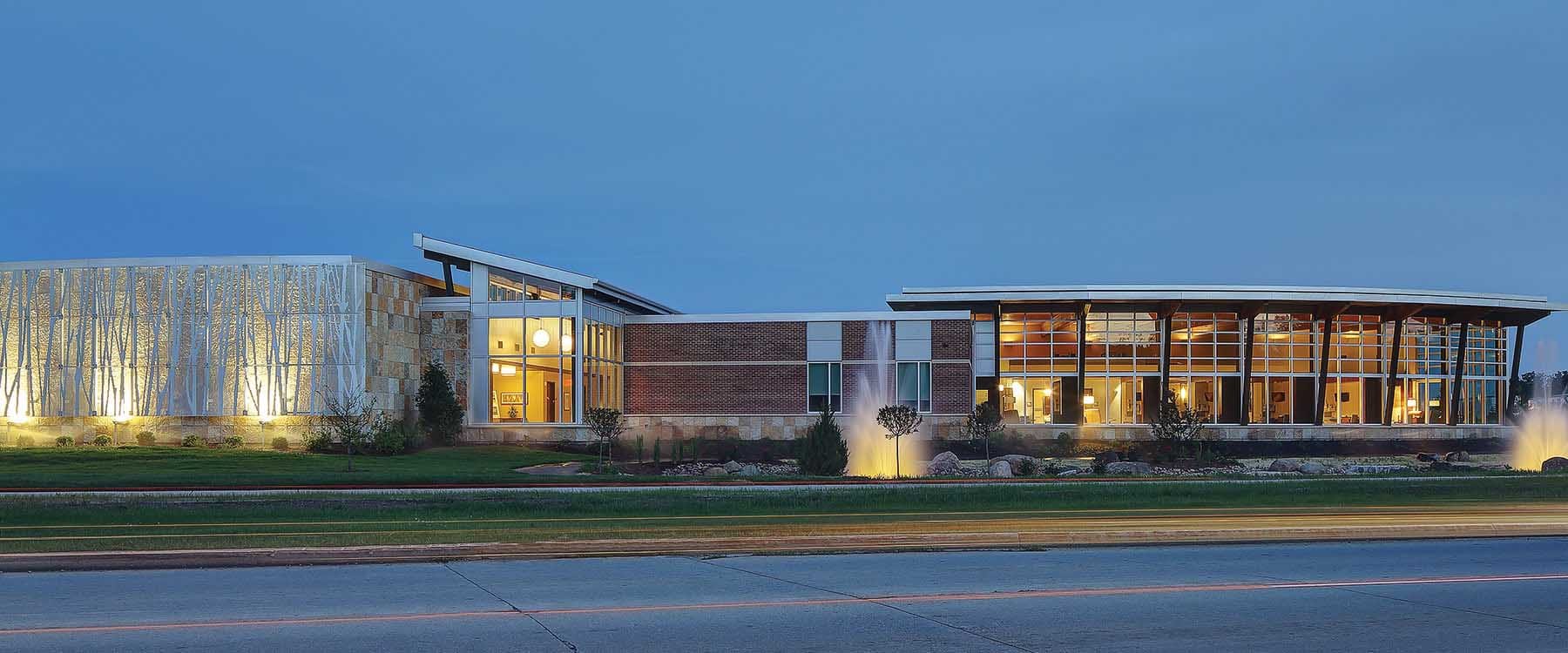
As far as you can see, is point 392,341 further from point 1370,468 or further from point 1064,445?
point 1370,468

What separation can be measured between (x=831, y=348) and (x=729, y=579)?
1486 inches

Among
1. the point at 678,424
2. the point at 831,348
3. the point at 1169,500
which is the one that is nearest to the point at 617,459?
the point at 678,424

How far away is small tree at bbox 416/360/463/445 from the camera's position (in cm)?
4462

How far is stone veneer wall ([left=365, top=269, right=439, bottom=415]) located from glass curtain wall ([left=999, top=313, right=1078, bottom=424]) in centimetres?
2466

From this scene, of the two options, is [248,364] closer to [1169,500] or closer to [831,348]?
[831,348]

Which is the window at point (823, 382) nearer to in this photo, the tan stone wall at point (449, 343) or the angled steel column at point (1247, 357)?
the tan stone wall at point (449, 343)

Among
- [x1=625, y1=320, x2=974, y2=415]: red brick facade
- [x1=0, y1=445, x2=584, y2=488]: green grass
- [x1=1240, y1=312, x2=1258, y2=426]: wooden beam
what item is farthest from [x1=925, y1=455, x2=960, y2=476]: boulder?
[x1=1240, y1=312, x2=1258, y2=426]: wooden beam

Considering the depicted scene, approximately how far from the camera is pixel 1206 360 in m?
54.7

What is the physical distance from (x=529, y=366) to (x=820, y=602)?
3740 centimetres

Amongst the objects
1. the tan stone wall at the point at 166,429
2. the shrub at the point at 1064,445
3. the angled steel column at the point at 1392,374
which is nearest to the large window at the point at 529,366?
the tan stone wall at the point at 166,429

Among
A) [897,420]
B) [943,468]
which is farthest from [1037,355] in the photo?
[897,420]

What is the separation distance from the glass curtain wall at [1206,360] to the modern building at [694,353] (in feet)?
0.32

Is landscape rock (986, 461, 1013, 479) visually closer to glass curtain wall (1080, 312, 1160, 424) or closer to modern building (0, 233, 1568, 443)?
modern building (0, 233, 1568, 443)

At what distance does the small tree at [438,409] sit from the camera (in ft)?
146
